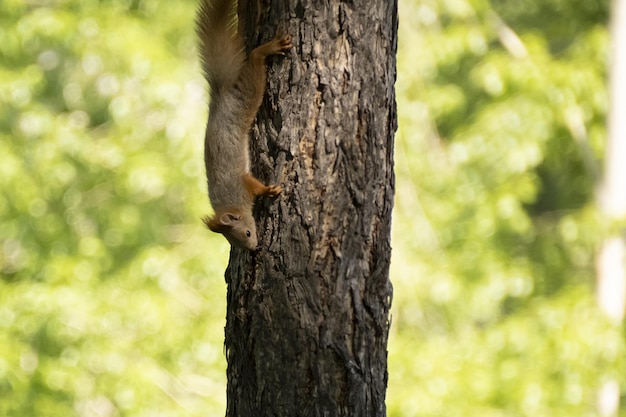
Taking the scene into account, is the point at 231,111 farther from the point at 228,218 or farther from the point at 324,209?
the point at 324,209

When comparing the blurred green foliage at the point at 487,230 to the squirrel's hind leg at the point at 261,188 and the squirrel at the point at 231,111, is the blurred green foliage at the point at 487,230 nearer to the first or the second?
the squirrel at the point at 231,111

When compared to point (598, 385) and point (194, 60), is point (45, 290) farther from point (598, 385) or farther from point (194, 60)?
point (598, 385)

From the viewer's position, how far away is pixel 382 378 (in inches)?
96.7

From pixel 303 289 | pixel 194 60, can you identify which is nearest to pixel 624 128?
pixel 194 60

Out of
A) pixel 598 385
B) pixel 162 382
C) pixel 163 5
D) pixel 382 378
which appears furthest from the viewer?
pixel 163 5

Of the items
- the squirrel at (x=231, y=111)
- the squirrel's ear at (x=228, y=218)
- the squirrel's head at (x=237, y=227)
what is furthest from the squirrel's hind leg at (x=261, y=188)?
the squirrel's ear at (x=228, y=218)

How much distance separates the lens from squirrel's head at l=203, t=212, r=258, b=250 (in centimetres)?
243

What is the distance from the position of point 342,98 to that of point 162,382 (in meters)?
3.89

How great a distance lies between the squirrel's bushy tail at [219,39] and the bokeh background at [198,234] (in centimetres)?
254

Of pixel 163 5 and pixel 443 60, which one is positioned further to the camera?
pixel 163 5

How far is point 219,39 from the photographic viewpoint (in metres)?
2.75

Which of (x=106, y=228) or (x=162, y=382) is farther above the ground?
(x=106, y=228)

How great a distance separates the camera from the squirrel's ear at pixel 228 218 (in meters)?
2.75

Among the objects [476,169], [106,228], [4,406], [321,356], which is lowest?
[321,356]
